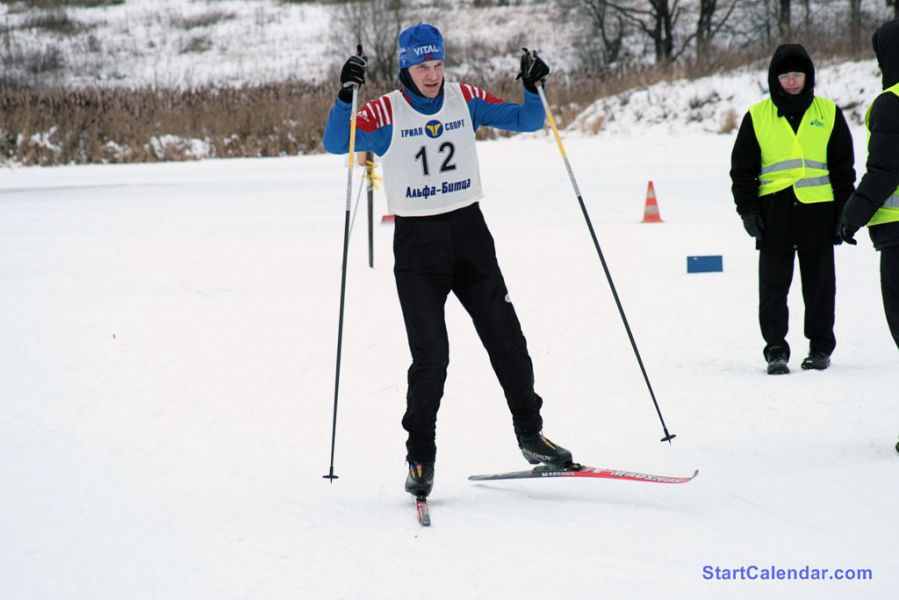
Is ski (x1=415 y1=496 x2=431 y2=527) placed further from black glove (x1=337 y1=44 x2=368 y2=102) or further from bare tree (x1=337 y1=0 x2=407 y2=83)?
bare tree (x1=337 y1=0 x2=407 y2=83)

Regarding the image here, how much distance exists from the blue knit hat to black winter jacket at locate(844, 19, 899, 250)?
65.9 inches

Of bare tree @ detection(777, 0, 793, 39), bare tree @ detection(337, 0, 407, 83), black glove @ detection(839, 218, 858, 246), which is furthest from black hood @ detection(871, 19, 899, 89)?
bare tree @ detection(337, 0, 407, 83)

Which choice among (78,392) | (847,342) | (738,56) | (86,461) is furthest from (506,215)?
(738,56)

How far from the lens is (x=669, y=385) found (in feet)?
18.2

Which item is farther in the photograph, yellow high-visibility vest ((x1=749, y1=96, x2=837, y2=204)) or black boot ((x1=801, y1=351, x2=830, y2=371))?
black boot ((x1=801, y1=351, x2=830, y2=371))

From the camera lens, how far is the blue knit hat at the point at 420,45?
12.5 feet

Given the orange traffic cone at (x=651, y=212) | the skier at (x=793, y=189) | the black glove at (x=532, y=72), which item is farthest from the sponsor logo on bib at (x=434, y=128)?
the orange traffic cone at (x=651, y=212)

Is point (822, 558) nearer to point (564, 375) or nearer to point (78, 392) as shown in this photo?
point (564, 375)

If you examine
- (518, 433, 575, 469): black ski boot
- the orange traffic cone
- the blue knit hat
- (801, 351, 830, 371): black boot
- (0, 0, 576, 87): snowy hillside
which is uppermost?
(0, 0, 576, 87): snowy hillside

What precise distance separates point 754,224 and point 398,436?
238 centimetres

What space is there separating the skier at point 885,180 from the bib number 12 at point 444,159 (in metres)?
1.61

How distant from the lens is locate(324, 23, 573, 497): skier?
384 centimetres

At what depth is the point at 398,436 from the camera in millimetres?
4867

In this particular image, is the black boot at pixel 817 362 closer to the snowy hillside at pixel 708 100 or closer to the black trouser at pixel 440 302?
the black trouser at pixel 440 302
